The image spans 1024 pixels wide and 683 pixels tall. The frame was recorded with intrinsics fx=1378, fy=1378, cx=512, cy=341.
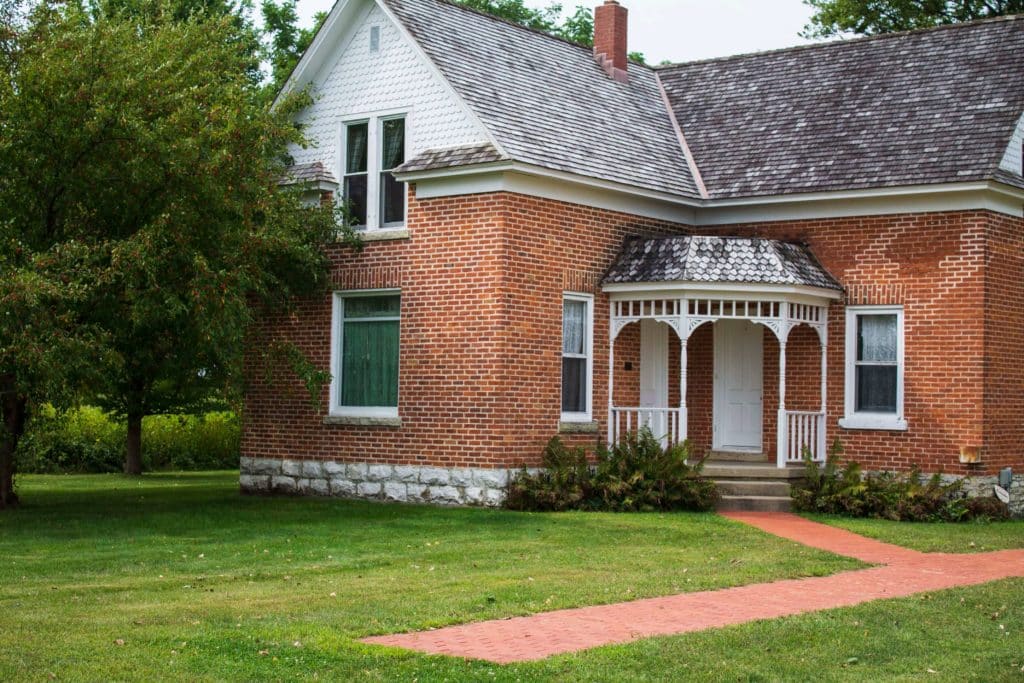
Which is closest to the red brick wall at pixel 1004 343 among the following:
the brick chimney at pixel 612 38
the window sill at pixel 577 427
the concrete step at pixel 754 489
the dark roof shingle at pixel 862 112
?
the dark roof shingle at pixel 862 112

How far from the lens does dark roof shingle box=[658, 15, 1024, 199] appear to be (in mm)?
19484

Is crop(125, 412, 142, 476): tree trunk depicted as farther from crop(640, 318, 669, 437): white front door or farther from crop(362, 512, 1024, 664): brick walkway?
crop(362, 512, 1024, 664): brick walkway

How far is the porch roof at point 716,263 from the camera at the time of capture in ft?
62.2

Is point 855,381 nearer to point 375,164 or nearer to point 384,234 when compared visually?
point 384,234

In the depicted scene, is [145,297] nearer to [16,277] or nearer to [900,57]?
[16,277]

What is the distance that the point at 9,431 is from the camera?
56.2ft

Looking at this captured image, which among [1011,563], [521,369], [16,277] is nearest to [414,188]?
[521,369]

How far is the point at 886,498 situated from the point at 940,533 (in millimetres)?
1670

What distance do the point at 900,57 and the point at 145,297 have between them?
12.6 meters

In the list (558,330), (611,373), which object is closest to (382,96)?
(558,330)

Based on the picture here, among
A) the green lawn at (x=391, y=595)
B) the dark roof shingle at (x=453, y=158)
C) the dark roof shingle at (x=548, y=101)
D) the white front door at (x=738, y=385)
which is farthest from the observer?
the white front door at (x=738, y=385)

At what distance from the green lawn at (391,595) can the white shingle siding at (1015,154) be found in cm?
671

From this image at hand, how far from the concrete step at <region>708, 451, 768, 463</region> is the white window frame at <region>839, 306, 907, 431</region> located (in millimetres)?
1343

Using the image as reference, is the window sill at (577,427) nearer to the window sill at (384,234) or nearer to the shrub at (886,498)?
the shrub at (886,498)
